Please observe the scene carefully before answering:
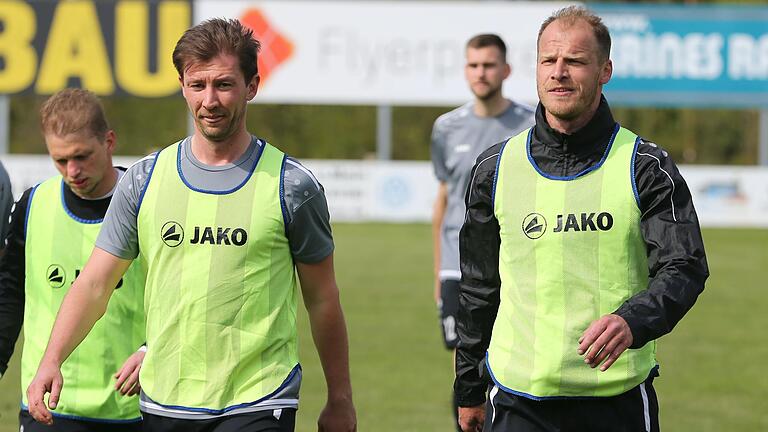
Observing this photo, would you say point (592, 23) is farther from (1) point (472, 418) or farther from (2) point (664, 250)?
(1) point (472, 418)

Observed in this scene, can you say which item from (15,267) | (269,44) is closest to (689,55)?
(269,44)

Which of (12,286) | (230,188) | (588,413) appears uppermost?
(230,188)

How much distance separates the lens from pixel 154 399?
13.7 feet

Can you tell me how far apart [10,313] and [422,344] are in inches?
304

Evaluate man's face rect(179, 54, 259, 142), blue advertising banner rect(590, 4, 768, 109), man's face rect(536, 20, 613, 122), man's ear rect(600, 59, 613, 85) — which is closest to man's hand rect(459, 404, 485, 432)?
man's face rect(536, 20, 613, 122)

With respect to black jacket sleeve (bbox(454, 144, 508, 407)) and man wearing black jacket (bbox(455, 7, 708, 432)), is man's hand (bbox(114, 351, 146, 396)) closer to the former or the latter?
black jacket sleeve (bbox(454, 144, 508, 407))

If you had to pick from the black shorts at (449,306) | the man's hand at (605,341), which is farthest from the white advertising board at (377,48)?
the man's hand at (605,341)

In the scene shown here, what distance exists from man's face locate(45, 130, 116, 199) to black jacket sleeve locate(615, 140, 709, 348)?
2.05 m

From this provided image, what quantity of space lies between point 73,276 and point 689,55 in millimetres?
26960

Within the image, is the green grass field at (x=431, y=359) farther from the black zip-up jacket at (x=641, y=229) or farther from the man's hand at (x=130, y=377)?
the black zip-up jacket at (x=641, y=229)

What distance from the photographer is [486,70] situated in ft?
27.2

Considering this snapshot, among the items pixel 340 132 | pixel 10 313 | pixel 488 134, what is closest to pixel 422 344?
pixel 488 134

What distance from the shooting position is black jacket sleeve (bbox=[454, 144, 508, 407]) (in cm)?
440

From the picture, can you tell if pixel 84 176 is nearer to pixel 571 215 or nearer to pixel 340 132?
pixel 571 215
